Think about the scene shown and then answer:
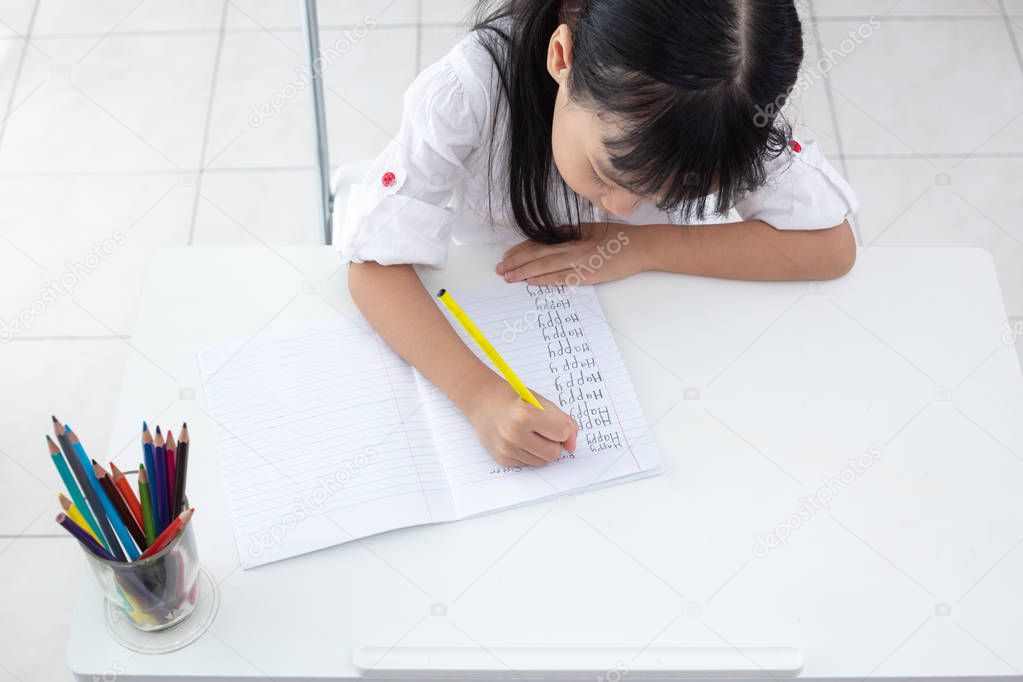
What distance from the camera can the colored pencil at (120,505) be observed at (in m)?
0.83

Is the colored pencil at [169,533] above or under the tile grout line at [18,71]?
above

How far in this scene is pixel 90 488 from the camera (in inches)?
31.9

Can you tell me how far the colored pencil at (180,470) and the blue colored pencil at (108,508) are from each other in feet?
0.14

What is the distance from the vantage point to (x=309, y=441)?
105 centimetres

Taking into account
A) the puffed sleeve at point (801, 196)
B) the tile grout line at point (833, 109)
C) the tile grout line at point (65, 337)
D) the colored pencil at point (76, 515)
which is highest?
the colored pencil at point (76, 515)

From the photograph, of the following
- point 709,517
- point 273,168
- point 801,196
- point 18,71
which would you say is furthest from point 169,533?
point 18,71

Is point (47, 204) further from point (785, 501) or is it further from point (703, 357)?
point (785, 501)

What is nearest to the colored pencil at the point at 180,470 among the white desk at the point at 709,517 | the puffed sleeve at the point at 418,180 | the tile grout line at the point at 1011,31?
the white desk at the point at 709,517

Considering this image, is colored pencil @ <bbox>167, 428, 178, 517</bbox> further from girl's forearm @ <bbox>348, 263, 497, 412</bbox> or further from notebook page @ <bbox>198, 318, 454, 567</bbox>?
girl's forearm @ <bbox>348, 263, 497, 412</bbox>

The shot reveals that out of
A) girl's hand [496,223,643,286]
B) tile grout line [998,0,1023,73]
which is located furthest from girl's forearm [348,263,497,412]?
tile grout line [998,0,1023,73]

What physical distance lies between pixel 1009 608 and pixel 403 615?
0.56 metres

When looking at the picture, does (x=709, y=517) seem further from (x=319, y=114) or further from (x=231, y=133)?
(x=231, y=133)

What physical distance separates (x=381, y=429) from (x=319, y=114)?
83cm

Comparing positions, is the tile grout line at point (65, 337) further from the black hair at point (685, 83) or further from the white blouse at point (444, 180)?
the black hair at point (685, 83)
